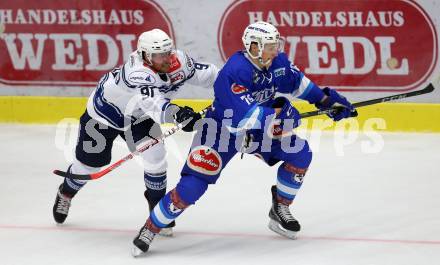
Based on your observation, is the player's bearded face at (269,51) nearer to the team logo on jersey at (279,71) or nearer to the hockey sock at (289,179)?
the team logo on jersey at (279,71)

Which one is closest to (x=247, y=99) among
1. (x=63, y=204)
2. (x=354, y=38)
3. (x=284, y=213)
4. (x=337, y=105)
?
(x=337, y=105)

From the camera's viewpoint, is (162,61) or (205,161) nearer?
(205,161)

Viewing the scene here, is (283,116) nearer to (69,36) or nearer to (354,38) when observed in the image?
(354,38)

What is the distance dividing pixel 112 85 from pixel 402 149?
281 centimetres

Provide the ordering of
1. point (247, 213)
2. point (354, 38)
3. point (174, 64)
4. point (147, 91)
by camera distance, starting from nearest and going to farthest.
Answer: point (147, 91), point (174, 64), point (247, 213), point (354, 38)

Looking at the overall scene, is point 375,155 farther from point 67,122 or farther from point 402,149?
point 67,122

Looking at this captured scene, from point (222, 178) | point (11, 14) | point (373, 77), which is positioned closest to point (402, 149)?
point (373, 77)

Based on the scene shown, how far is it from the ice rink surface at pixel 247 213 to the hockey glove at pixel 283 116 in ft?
1.95

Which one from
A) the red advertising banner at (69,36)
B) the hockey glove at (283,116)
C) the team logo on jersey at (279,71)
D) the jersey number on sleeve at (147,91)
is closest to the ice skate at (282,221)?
the hockey glove at (283,116)

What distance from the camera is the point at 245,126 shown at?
4680 mm

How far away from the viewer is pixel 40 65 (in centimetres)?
847

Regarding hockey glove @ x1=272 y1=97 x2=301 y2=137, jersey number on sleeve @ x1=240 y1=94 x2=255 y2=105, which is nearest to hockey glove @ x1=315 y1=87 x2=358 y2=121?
hockey glove @ x1=272 y1=97 x2=301 y2=137

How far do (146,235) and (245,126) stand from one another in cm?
71

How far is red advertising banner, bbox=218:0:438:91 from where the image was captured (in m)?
7.81
